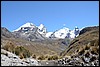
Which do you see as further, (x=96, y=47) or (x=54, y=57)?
(x=54, y=57)

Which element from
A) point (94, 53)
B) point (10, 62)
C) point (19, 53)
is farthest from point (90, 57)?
point (19, 53)

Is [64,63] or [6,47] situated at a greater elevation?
[6,47]

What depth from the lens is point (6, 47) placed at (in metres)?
26.9

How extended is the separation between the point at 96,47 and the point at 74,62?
2.40m

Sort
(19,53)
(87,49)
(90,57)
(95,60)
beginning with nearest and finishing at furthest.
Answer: (95,60), (90,57), (87,49), (19,53)

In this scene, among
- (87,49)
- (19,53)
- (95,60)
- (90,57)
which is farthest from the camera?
(19,53)

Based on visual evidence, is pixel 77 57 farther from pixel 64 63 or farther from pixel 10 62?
pixel 10 62

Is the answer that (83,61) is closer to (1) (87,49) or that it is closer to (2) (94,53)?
(2) (94,53)

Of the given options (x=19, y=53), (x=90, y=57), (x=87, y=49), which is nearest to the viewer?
(x=90, y=57)

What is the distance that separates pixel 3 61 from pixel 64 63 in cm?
484

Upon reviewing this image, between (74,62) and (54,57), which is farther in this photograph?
(54,57)

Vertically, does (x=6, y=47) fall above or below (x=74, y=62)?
above

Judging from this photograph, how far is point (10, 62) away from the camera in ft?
67.9

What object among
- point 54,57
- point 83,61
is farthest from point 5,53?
point 83,61
